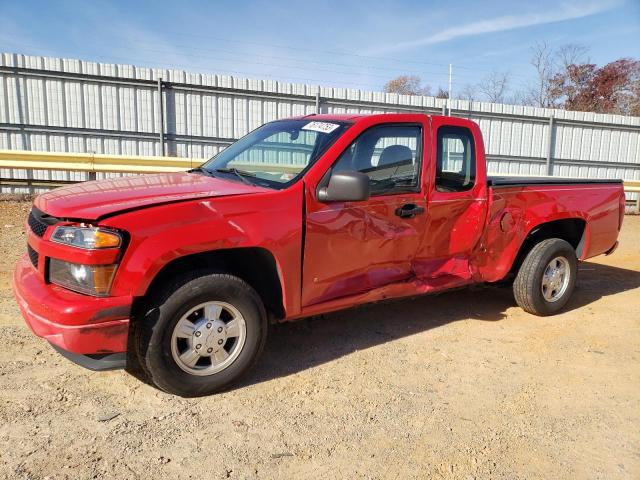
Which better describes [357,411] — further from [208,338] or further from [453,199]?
[453,199]

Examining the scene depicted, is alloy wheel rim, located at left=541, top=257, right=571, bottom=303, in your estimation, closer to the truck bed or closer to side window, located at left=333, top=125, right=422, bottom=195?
the truck bed

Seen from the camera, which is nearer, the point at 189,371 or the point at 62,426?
the point at 62,426

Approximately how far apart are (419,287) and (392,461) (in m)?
1.72

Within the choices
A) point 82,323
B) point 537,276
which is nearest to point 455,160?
point 537,276

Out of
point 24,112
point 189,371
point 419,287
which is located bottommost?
point 189,371

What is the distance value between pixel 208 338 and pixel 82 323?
0.73 meters

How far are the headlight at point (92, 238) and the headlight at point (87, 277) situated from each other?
12 cm

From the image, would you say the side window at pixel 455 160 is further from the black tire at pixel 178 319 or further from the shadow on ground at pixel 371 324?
the black tire at pixel 178 319

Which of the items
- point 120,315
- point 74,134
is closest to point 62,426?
point 120,315

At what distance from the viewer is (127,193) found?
3.14 m

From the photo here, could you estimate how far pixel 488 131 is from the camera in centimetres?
1547

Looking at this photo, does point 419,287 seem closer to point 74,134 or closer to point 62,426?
point 62,426

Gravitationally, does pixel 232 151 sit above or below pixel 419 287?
above

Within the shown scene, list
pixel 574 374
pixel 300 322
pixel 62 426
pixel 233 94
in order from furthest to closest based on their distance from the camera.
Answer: pixel 233 94, pixel 300 322, pixel 574 374, pixel 62 426
